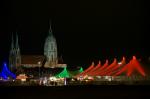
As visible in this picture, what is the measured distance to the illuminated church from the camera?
167 meters

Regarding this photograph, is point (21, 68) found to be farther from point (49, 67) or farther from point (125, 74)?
point (125, 74)

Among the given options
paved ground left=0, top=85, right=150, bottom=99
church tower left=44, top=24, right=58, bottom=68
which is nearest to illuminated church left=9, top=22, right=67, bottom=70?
church tower left=44, top=24, right=58, bottom=68

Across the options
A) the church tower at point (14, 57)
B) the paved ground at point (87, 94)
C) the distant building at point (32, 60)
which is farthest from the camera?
the distant building at point (32, 60)

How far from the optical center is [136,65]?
8175 centimetres

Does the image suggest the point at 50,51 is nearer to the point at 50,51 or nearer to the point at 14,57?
the point at 50,51

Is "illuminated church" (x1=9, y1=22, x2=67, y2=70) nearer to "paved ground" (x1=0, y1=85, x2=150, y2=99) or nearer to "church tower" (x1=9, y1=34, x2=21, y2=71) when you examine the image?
"church tower" (x1=9, y1=34, x2=21, y2=71)

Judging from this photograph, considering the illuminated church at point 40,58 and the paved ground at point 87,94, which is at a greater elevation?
the illuminated church at point 40,58

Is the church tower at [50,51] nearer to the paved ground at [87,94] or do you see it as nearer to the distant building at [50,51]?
the distant building at [50,51]

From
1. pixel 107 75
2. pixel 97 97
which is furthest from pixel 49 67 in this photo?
pixel 97 97

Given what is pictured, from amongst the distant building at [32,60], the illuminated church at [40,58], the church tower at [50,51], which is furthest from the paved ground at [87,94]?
the distant building at [32,60]

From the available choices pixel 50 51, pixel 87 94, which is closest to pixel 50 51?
pixel 50 51

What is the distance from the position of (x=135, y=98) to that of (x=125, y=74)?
39869 mm

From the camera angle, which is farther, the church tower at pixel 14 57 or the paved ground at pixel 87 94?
the church tower at pixel 14 57

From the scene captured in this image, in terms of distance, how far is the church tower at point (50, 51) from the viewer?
17050cm
